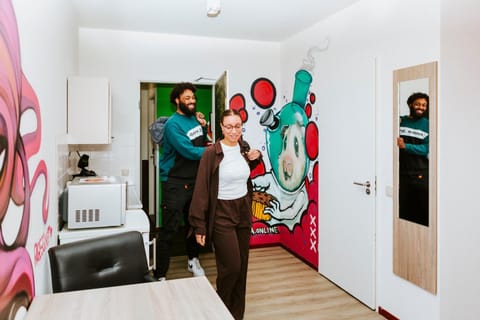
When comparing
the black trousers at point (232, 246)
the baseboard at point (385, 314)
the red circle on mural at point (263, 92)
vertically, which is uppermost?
the red circle on mural at point (263, 92)

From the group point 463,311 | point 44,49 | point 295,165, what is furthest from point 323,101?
point 44,49

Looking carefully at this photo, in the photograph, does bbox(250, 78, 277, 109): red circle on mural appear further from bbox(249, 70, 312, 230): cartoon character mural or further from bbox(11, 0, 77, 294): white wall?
bbox(11, 0, 77, 294): white wall

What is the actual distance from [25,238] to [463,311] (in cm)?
244

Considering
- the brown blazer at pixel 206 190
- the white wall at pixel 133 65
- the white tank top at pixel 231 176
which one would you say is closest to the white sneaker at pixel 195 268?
the white wall at pixel 133 65

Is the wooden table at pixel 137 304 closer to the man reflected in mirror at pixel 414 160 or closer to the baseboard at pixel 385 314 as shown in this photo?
the man reflected in mirror at pixel 414 160

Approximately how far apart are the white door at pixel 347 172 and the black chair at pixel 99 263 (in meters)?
1.94

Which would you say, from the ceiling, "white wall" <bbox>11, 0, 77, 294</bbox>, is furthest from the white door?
"white wall" <bbox>11, 0, 77, 294</bbox>

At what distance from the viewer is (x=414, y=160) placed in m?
2.66

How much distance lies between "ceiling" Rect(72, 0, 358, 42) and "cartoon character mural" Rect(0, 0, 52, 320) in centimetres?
201

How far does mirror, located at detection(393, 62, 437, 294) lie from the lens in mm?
2508

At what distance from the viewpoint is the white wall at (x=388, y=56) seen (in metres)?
2.57

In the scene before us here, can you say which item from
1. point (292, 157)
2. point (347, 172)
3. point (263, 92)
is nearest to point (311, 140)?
point (292, 157)

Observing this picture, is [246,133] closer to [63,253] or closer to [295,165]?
[295,165]

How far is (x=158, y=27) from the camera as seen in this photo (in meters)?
4.09
